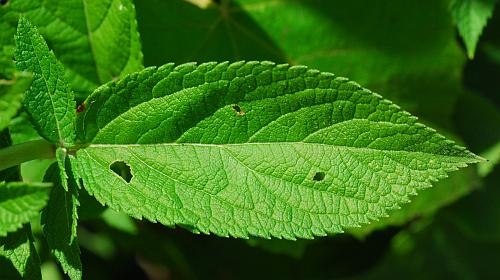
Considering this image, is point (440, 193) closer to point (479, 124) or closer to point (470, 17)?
point (479, 124)

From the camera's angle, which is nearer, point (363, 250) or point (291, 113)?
point (291, 113)

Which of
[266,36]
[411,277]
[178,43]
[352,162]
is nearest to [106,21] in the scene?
[178,43]

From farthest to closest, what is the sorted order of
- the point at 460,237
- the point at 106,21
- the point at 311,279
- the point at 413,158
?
the point at 460,237, the point at 311,279, the point at 106,21, the point at 413,158

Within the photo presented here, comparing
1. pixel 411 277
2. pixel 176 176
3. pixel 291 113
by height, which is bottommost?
pixel 411 277

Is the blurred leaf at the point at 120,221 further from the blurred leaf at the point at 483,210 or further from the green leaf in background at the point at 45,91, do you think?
the blurred leaf at the point at 483,210

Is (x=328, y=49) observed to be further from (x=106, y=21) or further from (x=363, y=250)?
(x=363, y=250)

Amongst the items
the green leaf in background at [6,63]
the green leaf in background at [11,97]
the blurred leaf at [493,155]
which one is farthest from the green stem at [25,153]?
the blurred leaf at [493,155]
